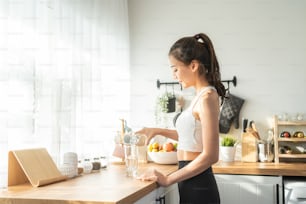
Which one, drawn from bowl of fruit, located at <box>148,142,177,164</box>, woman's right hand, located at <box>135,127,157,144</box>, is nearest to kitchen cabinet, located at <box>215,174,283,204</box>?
bowl of fruit, located at <box>148,142,177,164</box>

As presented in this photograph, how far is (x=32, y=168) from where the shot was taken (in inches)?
65.2

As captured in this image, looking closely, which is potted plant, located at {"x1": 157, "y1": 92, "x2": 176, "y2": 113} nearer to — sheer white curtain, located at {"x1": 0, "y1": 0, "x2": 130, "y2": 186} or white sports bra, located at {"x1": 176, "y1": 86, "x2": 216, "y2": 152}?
sheer white curtain, located at {"x1": 0, "y1": 0, "x2": 130, "y2": 186}

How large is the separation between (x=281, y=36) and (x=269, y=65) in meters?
0.25

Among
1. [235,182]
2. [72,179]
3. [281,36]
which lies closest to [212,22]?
[281,36]

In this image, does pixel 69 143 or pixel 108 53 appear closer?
pixel 69 143

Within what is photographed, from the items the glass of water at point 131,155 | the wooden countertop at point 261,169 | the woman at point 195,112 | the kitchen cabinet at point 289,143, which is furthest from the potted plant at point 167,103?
the woman at point 195,112

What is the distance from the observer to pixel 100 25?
255 centimetres

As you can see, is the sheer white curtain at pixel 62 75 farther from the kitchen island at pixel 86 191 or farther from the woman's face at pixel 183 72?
the woman's face at pixel 183 72

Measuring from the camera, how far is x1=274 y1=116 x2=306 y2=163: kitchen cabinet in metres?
2.77

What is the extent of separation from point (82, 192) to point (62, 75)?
81 centimetres

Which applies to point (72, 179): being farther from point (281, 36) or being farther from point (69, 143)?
point (281, 36)

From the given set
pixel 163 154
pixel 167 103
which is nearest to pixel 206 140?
pixel 163 154

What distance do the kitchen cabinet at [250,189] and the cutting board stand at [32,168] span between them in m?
1.18

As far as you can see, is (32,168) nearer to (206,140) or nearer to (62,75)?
(62,75)
